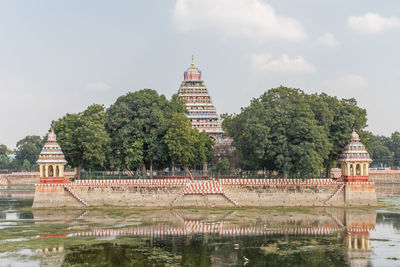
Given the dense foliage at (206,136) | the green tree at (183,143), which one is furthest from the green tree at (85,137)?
the green tree at (183,143)

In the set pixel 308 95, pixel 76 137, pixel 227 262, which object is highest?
pixel 308 95

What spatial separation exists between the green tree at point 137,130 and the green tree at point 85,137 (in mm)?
1333

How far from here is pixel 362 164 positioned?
50.4m

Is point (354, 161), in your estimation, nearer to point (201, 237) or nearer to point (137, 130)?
point (137, 130)

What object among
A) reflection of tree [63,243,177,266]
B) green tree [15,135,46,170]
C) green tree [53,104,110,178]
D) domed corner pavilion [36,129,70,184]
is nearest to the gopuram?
domed corner pavilion [36,129,70,184]

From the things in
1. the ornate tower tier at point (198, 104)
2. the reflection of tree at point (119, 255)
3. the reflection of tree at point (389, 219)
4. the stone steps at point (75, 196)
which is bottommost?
the reflection of tree at point (119, 255)

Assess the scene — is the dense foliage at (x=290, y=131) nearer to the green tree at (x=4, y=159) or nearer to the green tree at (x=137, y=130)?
the green tree at (x=137, y=130)

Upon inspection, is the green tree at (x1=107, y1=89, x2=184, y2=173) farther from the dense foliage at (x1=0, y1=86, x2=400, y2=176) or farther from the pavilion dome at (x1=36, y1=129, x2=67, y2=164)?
the pavilion dome at (x1=36, y1=129, x2=67, y2=164)

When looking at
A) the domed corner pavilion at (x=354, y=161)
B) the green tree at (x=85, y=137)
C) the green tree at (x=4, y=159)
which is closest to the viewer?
the domed corner pavilion at (x=354, y=161)

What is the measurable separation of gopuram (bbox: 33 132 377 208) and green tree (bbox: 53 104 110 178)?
3.05 m

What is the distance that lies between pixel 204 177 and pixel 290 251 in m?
28.2

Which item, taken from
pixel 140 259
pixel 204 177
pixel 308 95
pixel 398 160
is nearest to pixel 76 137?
pixel 204 177

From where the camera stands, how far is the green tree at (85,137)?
5188 cm

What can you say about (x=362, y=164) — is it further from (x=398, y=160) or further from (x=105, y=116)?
(x=398, y=160)
